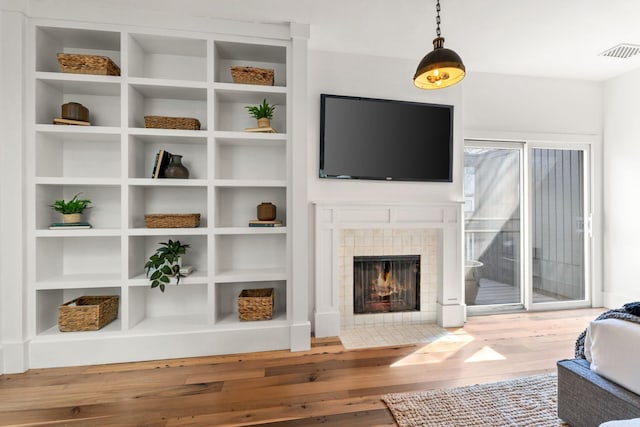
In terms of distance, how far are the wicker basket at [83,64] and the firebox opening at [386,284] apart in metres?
2.68

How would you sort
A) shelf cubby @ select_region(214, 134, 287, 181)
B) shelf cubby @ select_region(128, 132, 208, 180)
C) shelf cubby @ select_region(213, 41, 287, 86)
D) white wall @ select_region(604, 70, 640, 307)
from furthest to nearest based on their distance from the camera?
white wall @ select_region(604, 70, 640, 307) → shelf cubby @ select_region(214, 134, 287, 181) → shelf cubby @ select_region(213, 41, 287, 86) → shelf cubby @ select_region(128, 132, 208, 180)

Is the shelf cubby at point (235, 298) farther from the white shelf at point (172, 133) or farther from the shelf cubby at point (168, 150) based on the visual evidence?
the white shelf at point (172, 133)

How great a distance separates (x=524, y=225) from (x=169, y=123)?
385 centimetres

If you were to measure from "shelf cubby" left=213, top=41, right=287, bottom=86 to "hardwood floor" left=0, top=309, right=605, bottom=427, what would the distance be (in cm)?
235

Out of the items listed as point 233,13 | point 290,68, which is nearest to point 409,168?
point 290,68

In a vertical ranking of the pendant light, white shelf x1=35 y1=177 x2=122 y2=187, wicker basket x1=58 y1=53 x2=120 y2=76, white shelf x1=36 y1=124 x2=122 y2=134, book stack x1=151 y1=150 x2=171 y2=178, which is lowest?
white shelf x1=35 y1=177 x2=122 y2=187

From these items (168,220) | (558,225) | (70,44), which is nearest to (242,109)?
(168,220)

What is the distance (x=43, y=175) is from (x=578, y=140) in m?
5.32

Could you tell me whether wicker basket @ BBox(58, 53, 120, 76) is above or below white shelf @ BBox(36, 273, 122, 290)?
above

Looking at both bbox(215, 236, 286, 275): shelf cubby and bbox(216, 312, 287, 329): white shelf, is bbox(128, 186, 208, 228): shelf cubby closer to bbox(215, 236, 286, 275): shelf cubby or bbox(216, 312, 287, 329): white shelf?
bbox(215, 236, 286, 275): shelf cubby

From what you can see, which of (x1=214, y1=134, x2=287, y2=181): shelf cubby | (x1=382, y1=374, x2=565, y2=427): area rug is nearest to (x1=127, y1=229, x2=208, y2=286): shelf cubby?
(x1=214, y1=134, x2=287, y2=181): shelf cubby

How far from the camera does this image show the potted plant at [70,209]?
243cm

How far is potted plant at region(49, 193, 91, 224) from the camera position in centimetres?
243

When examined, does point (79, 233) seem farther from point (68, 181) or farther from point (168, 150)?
point (168, 150)
